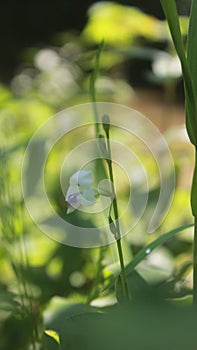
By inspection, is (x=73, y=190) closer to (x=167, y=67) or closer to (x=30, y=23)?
(x=167, y=67)

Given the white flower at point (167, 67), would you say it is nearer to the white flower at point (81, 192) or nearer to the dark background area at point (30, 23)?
the white flower at point (81, 192)

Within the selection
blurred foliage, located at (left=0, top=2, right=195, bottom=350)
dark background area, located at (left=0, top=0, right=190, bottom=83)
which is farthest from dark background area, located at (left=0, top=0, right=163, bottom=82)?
blurred foliage, located at (left=0, top=2, right=195, bottom=350)

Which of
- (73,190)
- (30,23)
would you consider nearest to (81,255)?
(73,190)

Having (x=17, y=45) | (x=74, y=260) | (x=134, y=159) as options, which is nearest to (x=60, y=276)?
(x=74, y=260)

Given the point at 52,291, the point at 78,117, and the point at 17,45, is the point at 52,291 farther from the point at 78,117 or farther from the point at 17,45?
the point at 17,45

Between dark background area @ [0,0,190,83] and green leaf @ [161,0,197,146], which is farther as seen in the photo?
dark background area @ [0,0,190,83]

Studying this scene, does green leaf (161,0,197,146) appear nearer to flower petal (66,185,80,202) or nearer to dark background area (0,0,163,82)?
flower petal (66,185,80,202)

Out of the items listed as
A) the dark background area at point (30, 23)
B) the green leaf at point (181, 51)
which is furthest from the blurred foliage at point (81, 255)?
the dark background area at point (30, 23)
